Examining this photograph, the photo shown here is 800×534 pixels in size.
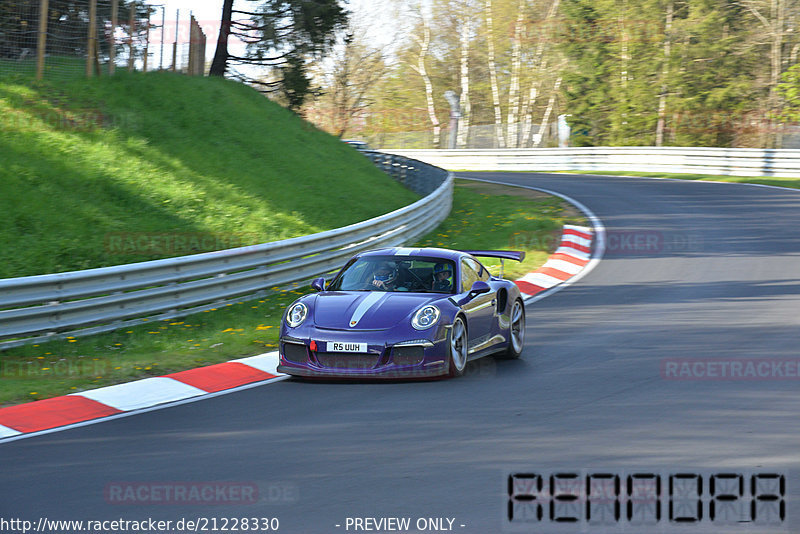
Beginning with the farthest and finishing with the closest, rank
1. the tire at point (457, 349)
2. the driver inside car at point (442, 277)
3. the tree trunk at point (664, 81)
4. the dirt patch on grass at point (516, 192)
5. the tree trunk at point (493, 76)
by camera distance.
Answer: the tree trunk at point (493, 76) < the tree trunk at point (664, 81) < the dirt patch on grass at point (516, 192) < the driver inside car at point (442, 277) < the tire at point (457, 349)

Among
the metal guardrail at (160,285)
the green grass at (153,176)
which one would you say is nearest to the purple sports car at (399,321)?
the metal guardrail at (160,285)

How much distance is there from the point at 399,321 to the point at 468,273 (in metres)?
1.68

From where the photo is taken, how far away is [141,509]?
17.8 feet

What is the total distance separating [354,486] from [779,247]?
14.7 metres

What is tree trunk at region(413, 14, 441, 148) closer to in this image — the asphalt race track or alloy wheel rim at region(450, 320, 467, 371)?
the asphalt race track

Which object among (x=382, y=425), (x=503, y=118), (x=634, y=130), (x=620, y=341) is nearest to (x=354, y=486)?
(x=382, y=425)

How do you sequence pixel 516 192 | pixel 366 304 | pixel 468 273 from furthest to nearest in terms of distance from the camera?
pixel 516 192
pixel 468 273
pixel 366 304

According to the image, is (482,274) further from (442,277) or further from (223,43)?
(223,43)

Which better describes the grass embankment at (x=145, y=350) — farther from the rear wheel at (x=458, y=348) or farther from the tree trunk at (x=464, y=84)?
the tree trunk at (x=464, y=84)

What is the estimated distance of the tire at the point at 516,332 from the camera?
10.2 metres

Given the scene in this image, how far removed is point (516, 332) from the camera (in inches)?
412

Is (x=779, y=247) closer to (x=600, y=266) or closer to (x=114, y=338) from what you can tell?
(x=600, y=266)

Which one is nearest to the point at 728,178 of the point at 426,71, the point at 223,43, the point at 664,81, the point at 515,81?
the point at 223,43

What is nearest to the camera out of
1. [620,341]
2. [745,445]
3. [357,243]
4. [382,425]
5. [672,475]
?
[672,475]
